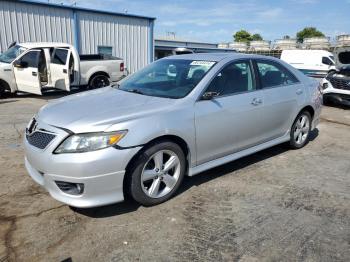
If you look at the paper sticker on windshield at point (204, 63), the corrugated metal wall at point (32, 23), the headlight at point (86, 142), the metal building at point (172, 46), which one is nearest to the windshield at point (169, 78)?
the paper sticker on windshield at point (204, 63)

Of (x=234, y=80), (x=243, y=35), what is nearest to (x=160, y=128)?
(x=234, y=80)

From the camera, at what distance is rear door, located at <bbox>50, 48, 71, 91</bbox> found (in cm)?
1071

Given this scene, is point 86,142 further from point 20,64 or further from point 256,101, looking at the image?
point 20,64

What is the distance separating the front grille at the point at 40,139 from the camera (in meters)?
3.19

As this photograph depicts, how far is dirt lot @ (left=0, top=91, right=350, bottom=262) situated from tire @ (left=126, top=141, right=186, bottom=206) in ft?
0.49

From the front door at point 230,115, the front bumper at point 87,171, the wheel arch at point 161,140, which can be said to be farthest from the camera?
the front door at point 230,115

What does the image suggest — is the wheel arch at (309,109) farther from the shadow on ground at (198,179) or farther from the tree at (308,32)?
the tree at (308,32)

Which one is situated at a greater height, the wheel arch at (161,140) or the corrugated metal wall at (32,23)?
the corrugated metal wall at (32,23)

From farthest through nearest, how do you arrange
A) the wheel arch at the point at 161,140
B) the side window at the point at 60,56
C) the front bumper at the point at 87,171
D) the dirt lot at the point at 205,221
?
the side window at the point at 60,56 → the wheel arch at the point at 161,140 → the front bumper at the point at 87,171 → the dirt lot at the point at 205,221

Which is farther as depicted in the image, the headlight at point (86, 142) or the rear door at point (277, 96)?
the rear door at point (277, 96)

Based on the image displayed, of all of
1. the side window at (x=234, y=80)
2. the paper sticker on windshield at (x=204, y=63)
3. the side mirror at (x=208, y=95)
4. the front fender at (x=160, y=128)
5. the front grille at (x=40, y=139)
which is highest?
the paper sticker on windshield at (x=204, y=63)

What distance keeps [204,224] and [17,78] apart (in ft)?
30.8

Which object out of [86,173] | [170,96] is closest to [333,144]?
[170,96]

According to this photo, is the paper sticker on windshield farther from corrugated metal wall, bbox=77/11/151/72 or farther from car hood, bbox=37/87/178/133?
corrugated metal wall, bbox=77/11/151/72
